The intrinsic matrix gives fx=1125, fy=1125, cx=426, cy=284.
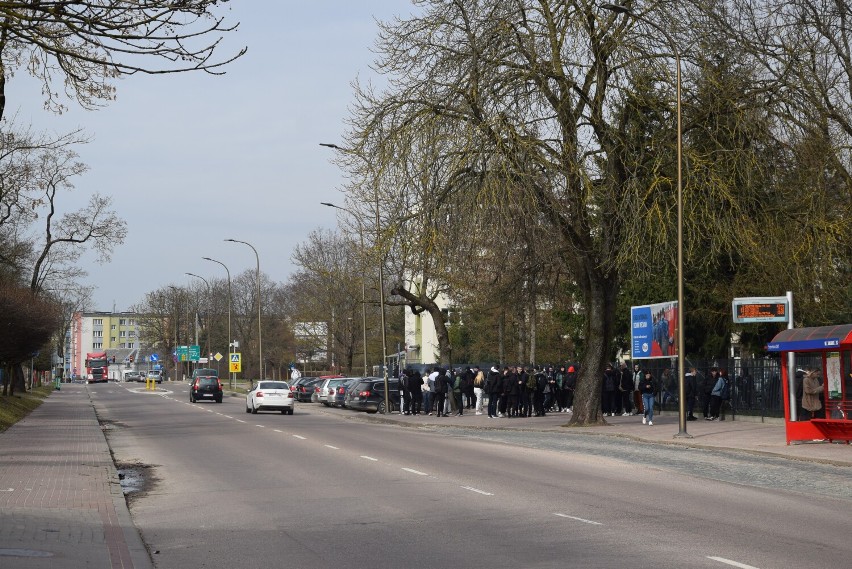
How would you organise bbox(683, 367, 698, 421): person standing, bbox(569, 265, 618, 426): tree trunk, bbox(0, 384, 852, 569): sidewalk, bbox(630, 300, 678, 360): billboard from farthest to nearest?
bbox(630, 300, 678, 360): billboard → bbox(683, 367, 698, 421): person standing → bbox(569, 265, 618, 426): tree trunk → bbox(0, 384, 852, 569): sidewalk

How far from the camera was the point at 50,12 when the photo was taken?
12734 mm

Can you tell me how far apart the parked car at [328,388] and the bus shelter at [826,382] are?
35.1 m

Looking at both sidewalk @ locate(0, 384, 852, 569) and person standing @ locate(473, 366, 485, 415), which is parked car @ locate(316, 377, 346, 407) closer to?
person standing @ locate(473, 366, 485, 415)

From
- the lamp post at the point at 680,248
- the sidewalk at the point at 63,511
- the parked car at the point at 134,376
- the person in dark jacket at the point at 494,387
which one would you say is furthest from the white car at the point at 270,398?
the parked car at the point at 134,376

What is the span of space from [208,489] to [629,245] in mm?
15692

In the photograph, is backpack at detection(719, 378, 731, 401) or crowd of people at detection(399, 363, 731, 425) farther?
crowd of people at detection(399, 363, 731, 425)

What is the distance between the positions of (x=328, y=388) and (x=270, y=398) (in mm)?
11308

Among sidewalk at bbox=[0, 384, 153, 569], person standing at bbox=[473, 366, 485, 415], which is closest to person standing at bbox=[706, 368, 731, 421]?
person standing at bbox=[473, 366, 485, 415]

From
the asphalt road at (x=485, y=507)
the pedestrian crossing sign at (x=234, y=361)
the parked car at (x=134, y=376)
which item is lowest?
the asphalt road at (x=485, y=507)

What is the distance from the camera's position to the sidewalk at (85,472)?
10.5 metres

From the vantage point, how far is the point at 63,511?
13.7m

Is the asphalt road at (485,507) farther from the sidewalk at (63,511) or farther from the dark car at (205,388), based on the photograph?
the dark car at (205,388)

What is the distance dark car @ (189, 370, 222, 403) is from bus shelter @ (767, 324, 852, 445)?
44.2m

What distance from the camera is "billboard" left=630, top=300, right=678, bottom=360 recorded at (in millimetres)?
35969
